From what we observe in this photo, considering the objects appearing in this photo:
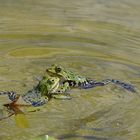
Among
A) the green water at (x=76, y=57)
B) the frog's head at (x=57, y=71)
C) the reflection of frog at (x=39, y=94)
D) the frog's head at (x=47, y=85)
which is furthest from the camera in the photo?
the frog's head at (x=57, y=71)

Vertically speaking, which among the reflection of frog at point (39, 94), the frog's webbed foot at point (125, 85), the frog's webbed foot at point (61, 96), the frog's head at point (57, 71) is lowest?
the frog's webbed foot at point (61, 96)

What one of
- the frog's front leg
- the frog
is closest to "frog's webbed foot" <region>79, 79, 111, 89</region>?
the frog

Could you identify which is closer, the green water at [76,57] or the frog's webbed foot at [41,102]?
the green water at [76,57]

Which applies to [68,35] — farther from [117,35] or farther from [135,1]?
[135,1]

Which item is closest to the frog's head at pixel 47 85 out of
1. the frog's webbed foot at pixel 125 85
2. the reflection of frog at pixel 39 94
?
the reflection of frog at pixel 39 94

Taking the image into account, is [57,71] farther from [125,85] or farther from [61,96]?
[125,85]

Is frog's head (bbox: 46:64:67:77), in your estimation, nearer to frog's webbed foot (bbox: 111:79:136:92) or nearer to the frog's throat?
the frog's throat

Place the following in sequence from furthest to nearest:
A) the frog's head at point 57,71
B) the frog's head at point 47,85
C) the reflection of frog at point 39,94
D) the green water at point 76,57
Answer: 1. the frog's head at point 57,71
2. the frog's head at point 47,85
3. the reflection of frog at point 39,94
4. the green water at point 76,57

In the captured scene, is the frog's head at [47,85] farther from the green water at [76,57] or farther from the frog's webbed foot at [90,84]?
the frog's webbed foot at [90,84]
